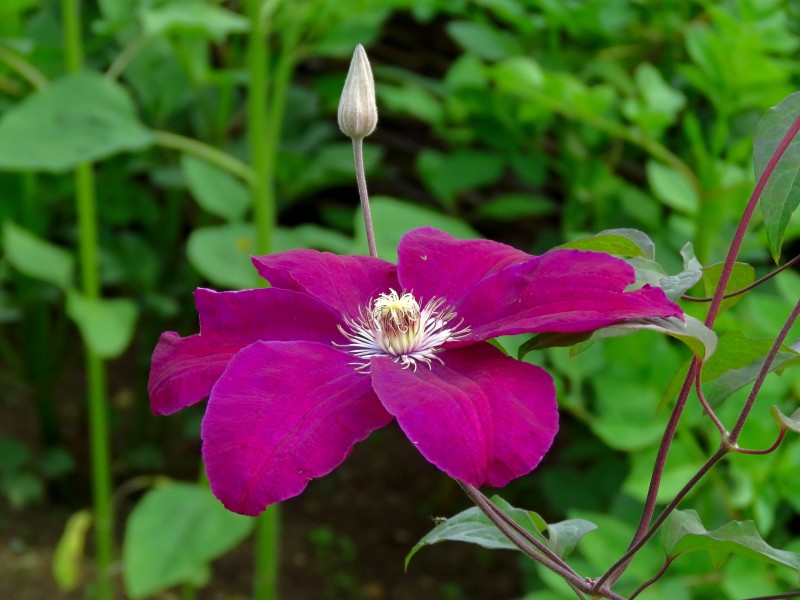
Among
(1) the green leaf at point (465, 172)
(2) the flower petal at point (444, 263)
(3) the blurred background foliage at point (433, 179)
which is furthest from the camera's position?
(1) the green leaf at point (465, 172)

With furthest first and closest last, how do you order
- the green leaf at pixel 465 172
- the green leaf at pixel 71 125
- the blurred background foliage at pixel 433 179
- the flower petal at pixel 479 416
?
the green leaf at pixel 465 172 < the green leaf at pixel 71 125 < the blurred background foliage at pixel 433 179 < the flower petal at pixel 479 416

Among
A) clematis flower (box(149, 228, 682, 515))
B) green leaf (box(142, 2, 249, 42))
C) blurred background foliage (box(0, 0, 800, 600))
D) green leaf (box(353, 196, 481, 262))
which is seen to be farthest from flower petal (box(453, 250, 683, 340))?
green leaf (box(142, 2, 249, 42))

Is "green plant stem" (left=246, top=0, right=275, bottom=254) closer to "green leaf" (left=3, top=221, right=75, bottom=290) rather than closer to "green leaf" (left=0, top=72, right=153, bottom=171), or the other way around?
"green leaf" (left=0, top=72, right=153, bottom=171)

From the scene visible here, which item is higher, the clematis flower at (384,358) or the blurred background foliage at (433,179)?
the clematis flower at (384,358)

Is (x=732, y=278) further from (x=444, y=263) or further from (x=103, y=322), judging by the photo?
(x=103, y=322)

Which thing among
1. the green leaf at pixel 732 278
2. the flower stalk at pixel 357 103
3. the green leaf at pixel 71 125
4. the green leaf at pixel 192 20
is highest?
the flower stalk at pixel 357 103

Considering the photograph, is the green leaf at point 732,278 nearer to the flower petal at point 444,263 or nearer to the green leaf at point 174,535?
the flower petal at point 444,263

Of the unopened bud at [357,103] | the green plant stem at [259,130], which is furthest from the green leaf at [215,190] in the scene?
the unopened bud at [357,103]
